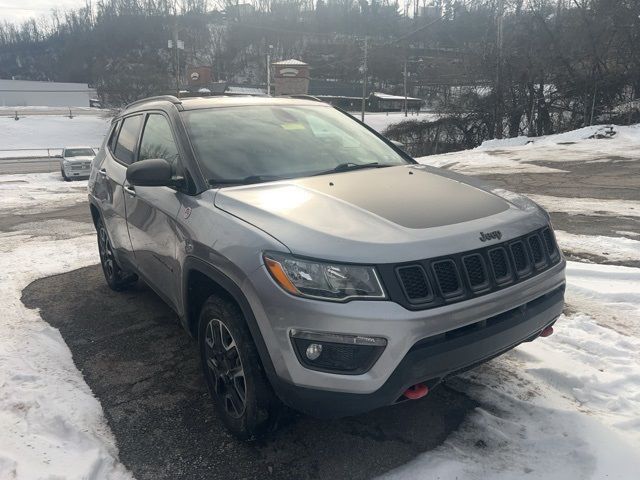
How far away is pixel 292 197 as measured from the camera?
2.80 m

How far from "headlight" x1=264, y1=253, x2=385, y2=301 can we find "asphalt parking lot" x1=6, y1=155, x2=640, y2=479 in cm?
86

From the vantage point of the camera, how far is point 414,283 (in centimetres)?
227

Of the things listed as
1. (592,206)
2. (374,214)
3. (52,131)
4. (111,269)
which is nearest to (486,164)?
(592,206)

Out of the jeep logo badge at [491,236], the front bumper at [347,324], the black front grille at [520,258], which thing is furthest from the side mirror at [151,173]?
the black front grille at [520,258]

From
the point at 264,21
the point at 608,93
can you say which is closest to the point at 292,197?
the point at 608,93

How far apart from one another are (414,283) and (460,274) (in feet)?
0.82

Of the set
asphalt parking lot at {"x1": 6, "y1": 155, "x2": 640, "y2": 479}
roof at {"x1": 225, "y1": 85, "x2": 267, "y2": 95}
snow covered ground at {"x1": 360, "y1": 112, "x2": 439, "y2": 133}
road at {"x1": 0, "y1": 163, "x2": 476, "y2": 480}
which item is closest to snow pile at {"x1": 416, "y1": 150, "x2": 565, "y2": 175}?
roof at {"x1": 225, "y1": 85, "x2": 267, "y2": 95}

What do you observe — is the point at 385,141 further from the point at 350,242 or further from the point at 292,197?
the point at 350,242

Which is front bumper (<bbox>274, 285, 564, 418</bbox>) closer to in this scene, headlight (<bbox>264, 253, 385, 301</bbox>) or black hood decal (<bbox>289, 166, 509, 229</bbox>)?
headlight (<bbox>264, 253, 385, 301</bbox>)

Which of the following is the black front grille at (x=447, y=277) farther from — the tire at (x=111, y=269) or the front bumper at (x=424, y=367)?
the tire at (x=111, y=269)

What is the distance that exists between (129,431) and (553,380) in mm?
2561

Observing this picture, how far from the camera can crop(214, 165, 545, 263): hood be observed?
231 centimetres

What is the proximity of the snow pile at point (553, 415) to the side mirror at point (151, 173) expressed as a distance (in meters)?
2.05

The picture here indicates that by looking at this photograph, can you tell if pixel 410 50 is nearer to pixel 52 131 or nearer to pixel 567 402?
pixel 52 131
